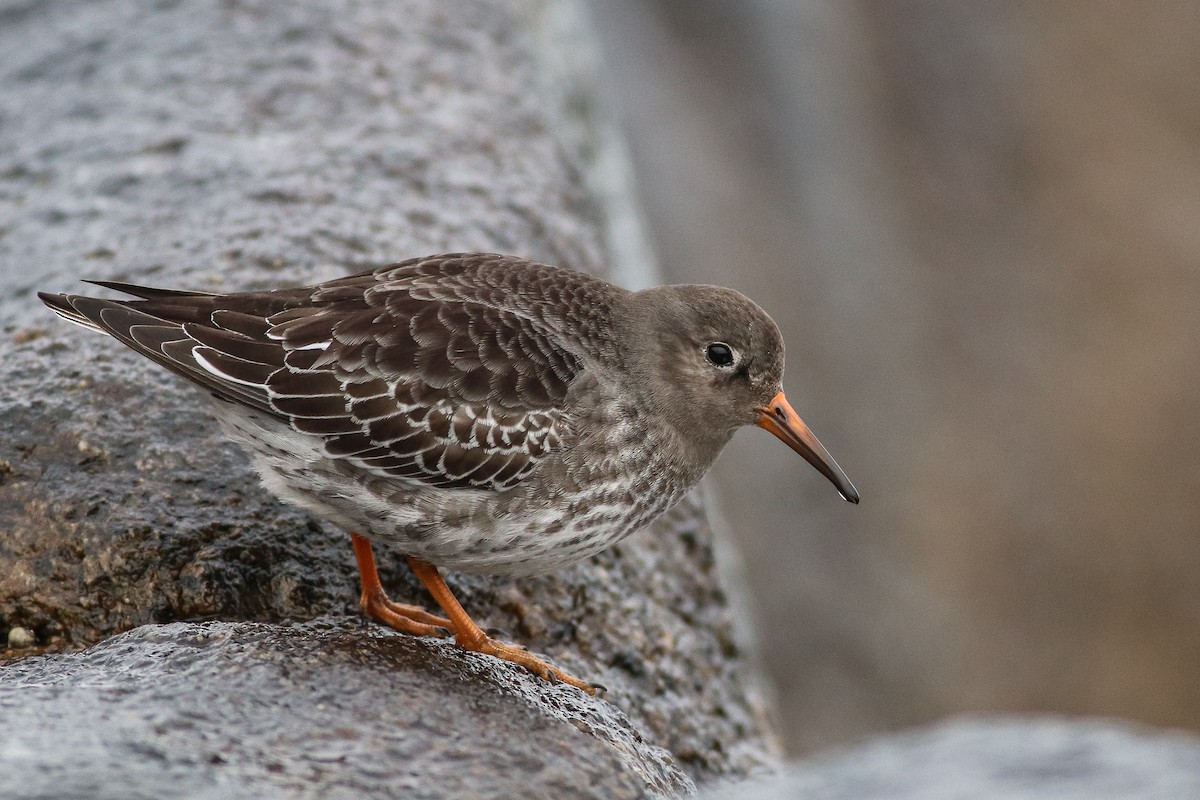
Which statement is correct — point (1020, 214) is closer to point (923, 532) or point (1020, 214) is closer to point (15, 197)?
point (923, 532)

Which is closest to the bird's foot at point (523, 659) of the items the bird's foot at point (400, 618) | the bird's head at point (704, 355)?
the bird's foot at point (400, 618)

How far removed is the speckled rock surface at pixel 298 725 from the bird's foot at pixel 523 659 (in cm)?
8

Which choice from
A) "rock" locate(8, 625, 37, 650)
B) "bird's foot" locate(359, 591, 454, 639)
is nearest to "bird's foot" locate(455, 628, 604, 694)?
"bird's foot" locate(359, 591, 454, 639)

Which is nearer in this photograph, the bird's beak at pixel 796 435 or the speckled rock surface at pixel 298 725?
the speckled rock surface at pixel 298 725

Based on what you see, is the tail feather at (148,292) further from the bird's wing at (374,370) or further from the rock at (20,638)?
the rock at (20,638)

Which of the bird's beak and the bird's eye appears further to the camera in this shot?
the bird's beak

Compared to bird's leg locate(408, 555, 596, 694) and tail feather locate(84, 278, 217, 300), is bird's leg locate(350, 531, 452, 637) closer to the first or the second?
bird's leg locate(408, 555, 596, 694)

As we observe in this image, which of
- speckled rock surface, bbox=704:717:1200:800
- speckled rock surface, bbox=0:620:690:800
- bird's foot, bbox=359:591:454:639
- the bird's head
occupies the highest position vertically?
the bird's head

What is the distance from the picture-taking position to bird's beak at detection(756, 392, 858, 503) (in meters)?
5.23

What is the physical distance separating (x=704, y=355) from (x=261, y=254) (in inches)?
78.5

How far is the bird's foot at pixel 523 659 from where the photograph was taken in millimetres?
4418

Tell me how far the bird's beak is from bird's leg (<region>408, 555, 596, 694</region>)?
1.37 m

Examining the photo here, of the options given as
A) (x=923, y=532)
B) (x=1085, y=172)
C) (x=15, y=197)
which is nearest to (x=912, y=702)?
(x=923, y=532)

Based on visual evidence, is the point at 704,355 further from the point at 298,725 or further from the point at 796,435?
the point at 298,725
